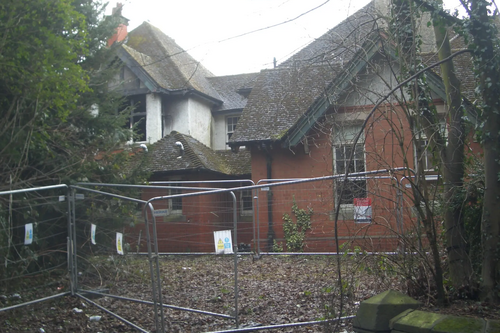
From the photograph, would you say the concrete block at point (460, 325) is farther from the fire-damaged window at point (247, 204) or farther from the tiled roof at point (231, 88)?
the tiled roof at point (231, 88)

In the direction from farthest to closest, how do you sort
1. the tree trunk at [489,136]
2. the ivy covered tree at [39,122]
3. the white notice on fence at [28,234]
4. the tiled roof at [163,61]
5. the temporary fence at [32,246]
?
the tiled roof at [163,61], the ivy covered tree at [39,122], the temporary fence at [32,246], the white notice on fence at [28,234], the tree trunk at [489,136]

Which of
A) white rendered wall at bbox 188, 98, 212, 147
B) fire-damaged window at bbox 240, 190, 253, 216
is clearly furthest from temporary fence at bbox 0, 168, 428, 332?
white rendered wall at bbox 188, 98, 212, 147

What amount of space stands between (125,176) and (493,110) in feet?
25.2

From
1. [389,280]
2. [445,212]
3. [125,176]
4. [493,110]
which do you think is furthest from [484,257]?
[125,176]

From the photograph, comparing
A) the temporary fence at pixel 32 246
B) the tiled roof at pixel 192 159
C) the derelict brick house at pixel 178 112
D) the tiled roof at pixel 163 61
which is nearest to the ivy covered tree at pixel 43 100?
the temporary fence at pixel 32 246

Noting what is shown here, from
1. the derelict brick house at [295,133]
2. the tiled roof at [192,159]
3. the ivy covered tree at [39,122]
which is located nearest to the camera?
the derelict brick house at [295,133]

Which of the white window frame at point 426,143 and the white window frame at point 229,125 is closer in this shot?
the white window frame at point 426,143

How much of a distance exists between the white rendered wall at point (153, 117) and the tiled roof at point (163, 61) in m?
0.73

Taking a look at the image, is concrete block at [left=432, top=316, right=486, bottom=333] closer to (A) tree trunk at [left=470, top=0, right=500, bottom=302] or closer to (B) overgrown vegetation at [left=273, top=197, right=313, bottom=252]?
(A) tree trunk at [left=470, top=0, right=500, bottom=302]

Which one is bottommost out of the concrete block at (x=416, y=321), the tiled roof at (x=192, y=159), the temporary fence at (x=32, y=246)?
the concrete block at (x=416, y=321)

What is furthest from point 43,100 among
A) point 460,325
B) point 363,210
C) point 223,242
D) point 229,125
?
point 229,125

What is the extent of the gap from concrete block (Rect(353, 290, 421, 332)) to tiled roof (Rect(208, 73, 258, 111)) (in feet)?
63.7

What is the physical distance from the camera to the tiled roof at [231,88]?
24.9 m

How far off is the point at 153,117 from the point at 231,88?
6.27 m
